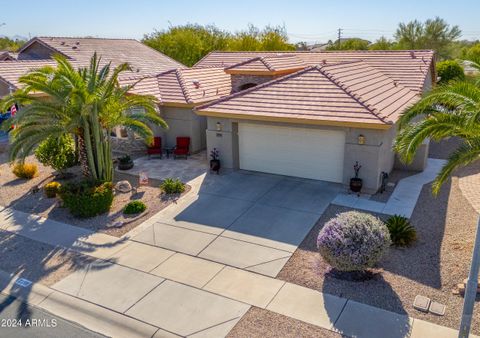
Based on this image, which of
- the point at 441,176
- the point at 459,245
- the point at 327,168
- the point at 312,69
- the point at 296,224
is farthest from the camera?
the point at 312,69

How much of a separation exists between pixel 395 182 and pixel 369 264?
25.0 ft

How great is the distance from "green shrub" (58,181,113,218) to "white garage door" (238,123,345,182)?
6.05 m

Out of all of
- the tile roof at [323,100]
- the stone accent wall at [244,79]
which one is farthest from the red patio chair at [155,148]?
the stone accent wall at [244,79]

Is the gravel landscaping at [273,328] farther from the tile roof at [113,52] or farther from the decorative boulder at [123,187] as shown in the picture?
the tile roof at [113,52]

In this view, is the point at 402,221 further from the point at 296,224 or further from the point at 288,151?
the point at 288,151

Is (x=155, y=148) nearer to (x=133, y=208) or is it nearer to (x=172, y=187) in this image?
(x=172, y=187)

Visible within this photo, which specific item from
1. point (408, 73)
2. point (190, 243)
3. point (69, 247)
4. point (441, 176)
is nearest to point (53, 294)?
point (69, 247)

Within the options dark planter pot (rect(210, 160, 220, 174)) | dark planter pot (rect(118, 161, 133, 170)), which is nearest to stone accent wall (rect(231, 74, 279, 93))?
dark planter pot (rect(210, 160, 220, 174))

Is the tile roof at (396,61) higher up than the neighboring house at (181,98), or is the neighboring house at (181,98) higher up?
the tile roof at (396,61)

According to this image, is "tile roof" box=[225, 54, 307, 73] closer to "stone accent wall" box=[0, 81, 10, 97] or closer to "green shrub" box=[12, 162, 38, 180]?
"green shrub" box=[12, 162, 38, 180]

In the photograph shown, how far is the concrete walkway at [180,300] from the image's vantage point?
8047 millimetres

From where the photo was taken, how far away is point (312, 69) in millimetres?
17672

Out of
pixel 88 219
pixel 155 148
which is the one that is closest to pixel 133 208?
pixel 88 219

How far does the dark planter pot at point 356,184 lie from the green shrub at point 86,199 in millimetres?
8460
